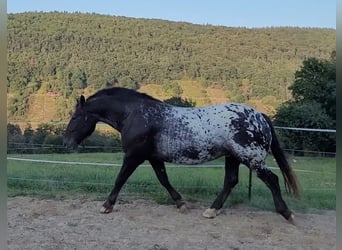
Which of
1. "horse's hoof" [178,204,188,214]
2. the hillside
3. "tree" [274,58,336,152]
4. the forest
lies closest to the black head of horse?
"horse's hoof" [178,204,188,214]

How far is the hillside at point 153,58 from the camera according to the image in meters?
28.5

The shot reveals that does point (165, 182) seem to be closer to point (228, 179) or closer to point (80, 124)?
point (228, 179)

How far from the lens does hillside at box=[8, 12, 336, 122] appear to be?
28.5 meters

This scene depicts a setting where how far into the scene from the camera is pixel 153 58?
34281 mm

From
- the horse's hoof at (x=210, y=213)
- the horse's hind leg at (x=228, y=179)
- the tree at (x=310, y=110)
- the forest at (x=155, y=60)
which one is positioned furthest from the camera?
the forest at (x=155, y=60)

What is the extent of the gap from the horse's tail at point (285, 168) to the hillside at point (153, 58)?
66.7 ft

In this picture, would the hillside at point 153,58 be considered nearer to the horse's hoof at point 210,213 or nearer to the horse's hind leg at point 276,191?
the horse's hoof at point 210,213

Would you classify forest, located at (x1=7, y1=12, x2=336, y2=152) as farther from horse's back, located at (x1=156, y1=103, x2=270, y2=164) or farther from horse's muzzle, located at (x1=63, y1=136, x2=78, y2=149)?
horse's muzzle, located at (x1=63, y1=136, x2=78, y2=149)

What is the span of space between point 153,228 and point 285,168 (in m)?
1.41

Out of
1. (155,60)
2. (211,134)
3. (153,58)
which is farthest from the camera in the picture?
(155,60)

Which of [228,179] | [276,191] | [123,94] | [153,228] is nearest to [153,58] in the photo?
[123,94]

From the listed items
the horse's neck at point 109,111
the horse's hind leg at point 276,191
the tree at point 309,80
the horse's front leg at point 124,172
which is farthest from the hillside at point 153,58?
the horse's hind leg at point 276,191

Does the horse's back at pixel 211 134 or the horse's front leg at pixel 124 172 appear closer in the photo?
the horse's back at pixel 211 134

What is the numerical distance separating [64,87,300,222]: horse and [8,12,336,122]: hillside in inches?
779
